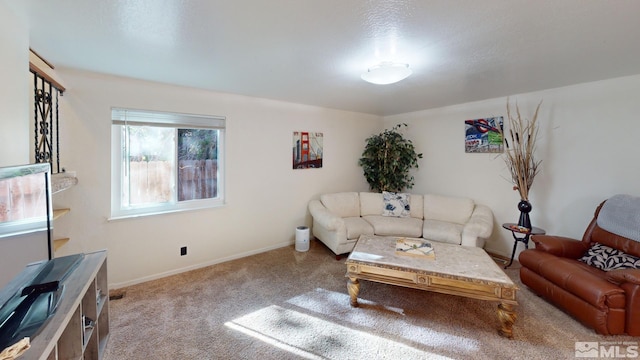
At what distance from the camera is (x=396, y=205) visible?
3.87 m

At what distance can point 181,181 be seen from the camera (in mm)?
2961

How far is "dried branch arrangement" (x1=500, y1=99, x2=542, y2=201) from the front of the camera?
2.91 m

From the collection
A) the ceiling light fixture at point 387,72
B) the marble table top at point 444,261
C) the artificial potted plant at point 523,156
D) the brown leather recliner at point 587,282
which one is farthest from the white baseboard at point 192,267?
the artificial potted plant at point 523,156

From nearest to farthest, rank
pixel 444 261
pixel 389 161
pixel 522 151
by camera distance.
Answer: pixel 444 261 → pixel 522 151 → pixel 389 161

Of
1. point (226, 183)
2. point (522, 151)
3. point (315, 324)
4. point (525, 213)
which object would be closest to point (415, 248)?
point (315, 324)

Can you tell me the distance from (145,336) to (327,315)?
142cm

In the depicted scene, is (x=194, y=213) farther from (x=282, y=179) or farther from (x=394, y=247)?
(x=394, y=247)

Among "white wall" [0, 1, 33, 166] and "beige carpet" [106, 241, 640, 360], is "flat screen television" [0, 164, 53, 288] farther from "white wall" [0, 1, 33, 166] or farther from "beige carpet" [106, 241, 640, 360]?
"beige carpet" [106, 241, 640, 360]

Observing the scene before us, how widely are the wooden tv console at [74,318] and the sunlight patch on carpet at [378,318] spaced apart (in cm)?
141

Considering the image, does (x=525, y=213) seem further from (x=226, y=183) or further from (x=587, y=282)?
(x=226, y=183)

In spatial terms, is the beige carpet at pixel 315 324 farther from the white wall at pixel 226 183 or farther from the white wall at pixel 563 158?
the white wall at pixel 563 158

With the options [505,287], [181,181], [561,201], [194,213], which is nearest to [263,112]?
[181,181]

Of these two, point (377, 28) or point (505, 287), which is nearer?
point (377, 28)

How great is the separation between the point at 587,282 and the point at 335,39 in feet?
8.78
